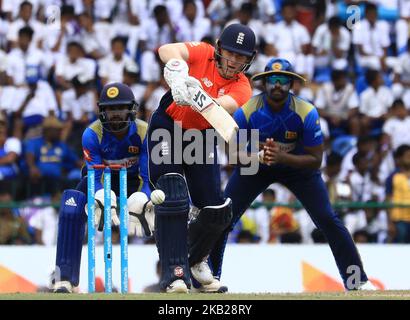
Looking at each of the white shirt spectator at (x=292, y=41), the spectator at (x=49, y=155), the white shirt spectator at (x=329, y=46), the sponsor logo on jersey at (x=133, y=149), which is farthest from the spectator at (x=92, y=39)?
the sponsor logo on jersey at (x=133, y=149)

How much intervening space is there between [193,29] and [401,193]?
13.5 feet

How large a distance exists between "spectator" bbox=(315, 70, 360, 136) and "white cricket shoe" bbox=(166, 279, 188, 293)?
7399 millimetres

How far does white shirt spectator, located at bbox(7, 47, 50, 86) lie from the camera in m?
16.0

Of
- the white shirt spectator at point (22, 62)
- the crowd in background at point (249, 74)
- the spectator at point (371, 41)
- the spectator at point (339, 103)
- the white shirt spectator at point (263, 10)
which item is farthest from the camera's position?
the white shirt spectator at point (263, 10)

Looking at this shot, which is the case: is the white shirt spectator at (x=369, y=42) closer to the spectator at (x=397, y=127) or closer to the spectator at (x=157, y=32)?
the spectator at (x=397, y=127)

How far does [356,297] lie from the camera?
884 centimetres

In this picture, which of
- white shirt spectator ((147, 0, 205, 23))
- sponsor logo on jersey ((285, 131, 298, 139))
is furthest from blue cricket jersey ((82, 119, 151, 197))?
white shirt spectator ((147, 0, 205, 23))

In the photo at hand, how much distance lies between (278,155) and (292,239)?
3.61m

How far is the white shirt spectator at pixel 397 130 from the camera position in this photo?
15.9 meters

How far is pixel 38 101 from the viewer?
15.7 meters

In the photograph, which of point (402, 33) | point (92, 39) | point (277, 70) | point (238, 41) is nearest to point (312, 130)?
point (277, 70)

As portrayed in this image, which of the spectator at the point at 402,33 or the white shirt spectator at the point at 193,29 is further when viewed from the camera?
the spectator at the point at 402,33
